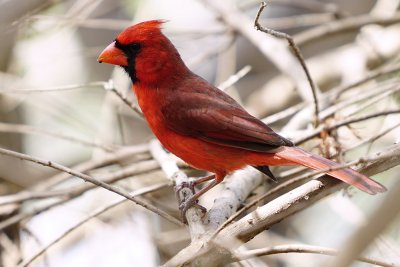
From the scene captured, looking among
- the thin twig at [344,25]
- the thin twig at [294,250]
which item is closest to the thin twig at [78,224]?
the thin twig at [294,250]

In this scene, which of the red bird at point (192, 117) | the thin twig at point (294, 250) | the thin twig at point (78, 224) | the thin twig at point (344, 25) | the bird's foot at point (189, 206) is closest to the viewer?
the thin twig at point (294, 250)

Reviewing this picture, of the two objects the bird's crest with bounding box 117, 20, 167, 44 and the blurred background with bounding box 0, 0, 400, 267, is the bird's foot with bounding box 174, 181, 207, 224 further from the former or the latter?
the bird's crest with bounding box 117, 20, 167, 44

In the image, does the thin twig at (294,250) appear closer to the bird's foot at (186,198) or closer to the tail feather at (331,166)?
the tail feather at (331,166)

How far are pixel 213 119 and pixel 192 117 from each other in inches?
3.3

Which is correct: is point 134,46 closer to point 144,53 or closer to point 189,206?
point 144,53

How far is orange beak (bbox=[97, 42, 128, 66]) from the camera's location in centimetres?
309

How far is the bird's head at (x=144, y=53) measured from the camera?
10.1 feet

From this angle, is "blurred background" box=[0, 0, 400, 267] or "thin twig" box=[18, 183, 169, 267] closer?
"thin twig" box=[18, 183, 169, 267]

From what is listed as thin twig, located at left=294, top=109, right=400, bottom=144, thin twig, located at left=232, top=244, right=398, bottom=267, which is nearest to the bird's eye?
thin twig, located at left=294, top=109, right=400, bottom=144

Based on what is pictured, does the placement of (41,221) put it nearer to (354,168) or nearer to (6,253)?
(6,253)

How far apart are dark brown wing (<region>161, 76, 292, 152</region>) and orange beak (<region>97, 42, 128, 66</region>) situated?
287mm

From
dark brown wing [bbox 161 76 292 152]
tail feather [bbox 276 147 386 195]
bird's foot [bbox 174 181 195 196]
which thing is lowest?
tail feather [bbox 276 147 386 195]

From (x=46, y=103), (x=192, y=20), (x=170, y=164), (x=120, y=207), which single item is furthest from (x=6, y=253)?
(x=192, y=20)

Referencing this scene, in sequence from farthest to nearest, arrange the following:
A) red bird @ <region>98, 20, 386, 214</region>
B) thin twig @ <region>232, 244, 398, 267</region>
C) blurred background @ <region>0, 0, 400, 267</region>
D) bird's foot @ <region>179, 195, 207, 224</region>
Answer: blurred background @ <region>0, 0, 400, 267</region>, red bird @ <region>98, 20, 386, 214</region>, bird's foot @ <region>179, 195, 207, 224</region>, thin twig @ <region>232, 244, 398, 267</region>
